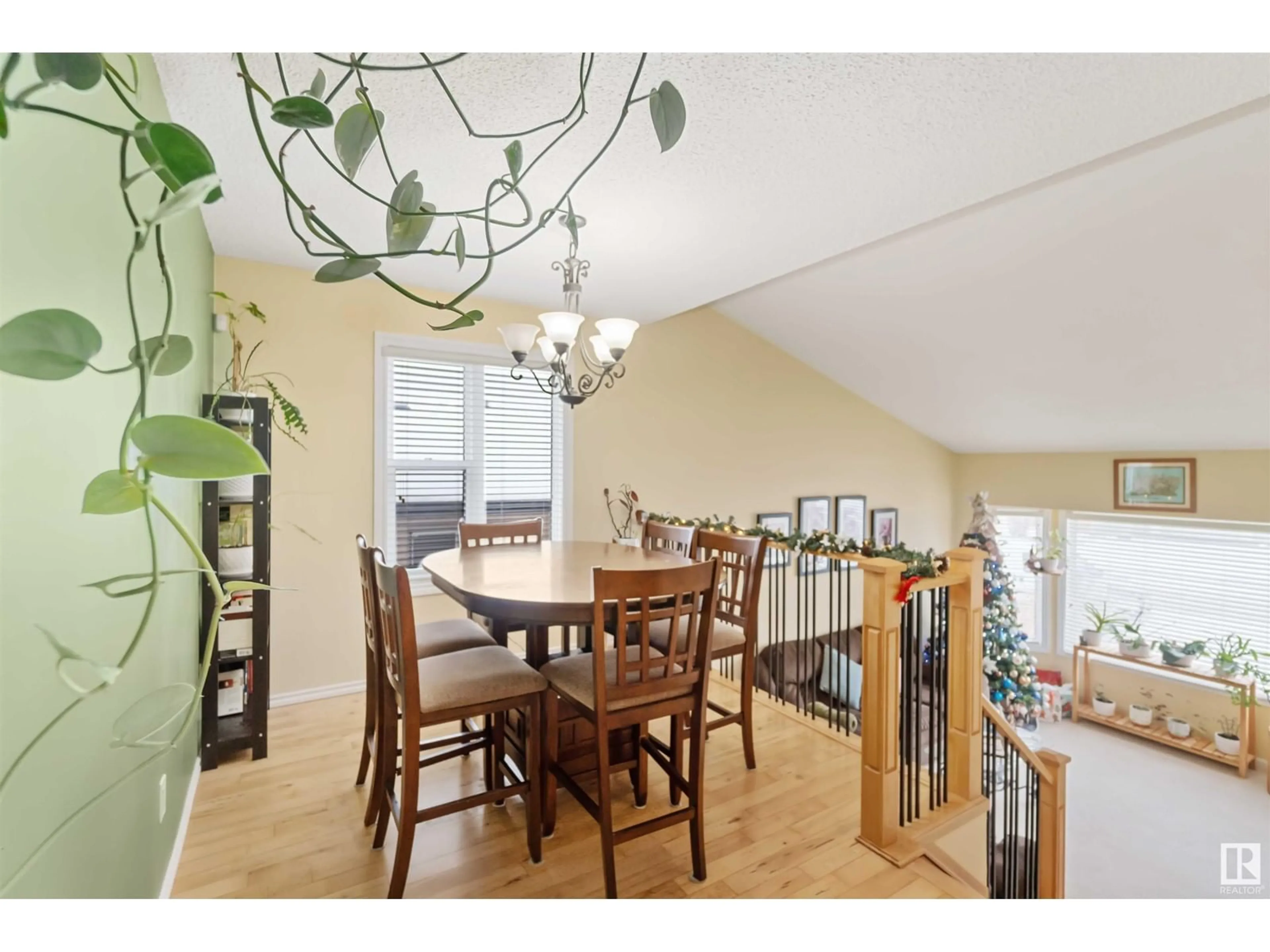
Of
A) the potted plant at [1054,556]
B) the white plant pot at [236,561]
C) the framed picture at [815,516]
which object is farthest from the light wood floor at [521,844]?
the potted plant at [1054,556]

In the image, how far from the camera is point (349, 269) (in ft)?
1.83

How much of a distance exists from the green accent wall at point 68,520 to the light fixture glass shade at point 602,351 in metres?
1.45

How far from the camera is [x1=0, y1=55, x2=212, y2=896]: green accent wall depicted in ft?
2.59

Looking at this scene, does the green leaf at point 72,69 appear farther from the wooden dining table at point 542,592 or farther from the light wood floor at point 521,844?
the light wood floor at point 521,844

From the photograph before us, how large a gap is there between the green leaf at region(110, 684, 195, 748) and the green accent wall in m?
0.25

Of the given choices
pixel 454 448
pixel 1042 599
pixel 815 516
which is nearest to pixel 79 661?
pixel 454 448

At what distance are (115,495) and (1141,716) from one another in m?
7.70

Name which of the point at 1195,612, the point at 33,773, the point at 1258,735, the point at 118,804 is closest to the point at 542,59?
the point at 33,773

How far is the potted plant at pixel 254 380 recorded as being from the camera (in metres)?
2.88

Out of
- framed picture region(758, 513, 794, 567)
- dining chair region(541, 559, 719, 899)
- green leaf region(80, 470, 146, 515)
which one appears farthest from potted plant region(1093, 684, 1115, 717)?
green leaf region(80, 470, 146, 515)

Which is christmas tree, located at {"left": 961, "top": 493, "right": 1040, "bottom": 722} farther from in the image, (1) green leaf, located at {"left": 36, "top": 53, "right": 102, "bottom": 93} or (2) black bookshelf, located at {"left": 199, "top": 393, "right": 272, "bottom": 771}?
(1) green leaf, located at {"left": 36, "top": 53, "right": 102, "bottom": 93}

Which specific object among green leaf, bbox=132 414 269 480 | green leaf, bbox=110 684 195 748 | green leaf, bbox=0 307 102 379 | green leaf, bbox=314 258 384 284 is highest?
green leaf, bbox=314 258 384 284

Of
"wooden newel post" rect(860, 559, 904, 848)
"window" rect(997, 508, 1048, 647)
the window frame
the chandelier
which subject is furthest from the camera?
"window" rect(997, 508, 1048, 647)
